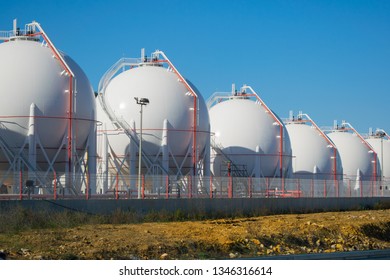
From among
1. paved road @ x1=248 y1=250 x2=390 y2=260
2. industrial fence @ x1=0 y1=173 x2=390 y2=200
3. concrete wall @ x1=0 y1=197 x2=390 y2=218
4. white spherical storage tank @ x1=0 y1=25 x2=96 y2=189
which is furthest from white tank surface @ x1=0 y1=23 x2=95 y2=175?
paved road @ x1=248 y1=250 x2=390 y2=260

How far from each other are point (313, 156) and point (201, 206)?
79.3ft

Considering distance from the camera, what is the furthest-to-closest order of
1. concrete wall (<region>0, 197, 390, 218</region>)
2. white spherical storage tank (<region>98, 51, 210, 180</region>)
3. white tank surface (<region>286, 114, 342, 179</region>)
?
white tank surface (<region>286, 114, 342, 179</region>)
white spherical storage tank (<region>98, 51, 210, 180</region>)
concrete wall (<region>0, 197, 390, 218</region>)

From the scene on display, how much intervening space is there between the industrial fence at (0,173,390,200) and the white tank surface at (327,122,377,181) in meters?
21.2

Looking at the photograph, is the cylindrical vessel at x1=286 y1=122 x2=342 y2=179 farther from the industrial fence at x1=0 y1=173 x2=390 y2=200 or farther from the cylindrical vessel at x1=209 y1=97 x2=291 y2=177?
the industrial fence at x1=0 y1=173 x2=390 y2=200

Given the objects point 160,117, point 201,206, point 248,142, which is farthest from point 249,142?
point 201,206

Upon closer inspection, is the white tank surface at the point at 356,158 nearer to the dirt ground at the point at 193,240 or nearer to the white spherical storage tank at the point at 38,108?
the white spherical storage tank at the point at 38,108

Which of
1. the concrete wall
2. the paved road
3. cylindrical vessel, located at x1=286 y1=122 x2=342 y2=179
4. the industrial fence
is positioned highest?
cylindrical vessel, located at x1=286 y1=122 x2=342 y2=179

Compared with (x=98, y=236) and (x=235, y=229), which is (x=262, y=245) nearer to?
(x=235, y=229)

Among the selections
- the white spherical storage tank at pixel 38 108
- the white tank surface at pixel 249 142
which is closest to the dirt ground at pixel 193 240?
the white spherical storage tank at pixel 38 108

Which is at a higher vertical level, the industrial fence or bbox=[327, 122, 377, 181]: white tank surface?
bbox=[327, 122, 377, 181]: white tank surface

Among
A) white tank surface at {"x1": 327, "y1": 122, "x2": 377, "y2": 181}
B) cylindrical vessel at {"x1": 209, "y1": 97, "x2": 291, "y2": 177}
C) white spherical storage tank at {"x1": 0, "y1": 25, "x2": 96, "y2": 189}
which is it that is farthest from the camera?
white tank surface at {"x1": 327, "y1": 122, "x2": 377, "y2": 181}

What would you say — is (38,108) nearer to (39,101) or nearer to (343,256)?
(39,101)

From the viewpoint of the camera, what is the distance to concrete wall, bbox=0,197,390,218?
2723 centimetres

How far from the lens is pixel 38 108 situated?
107 feet
